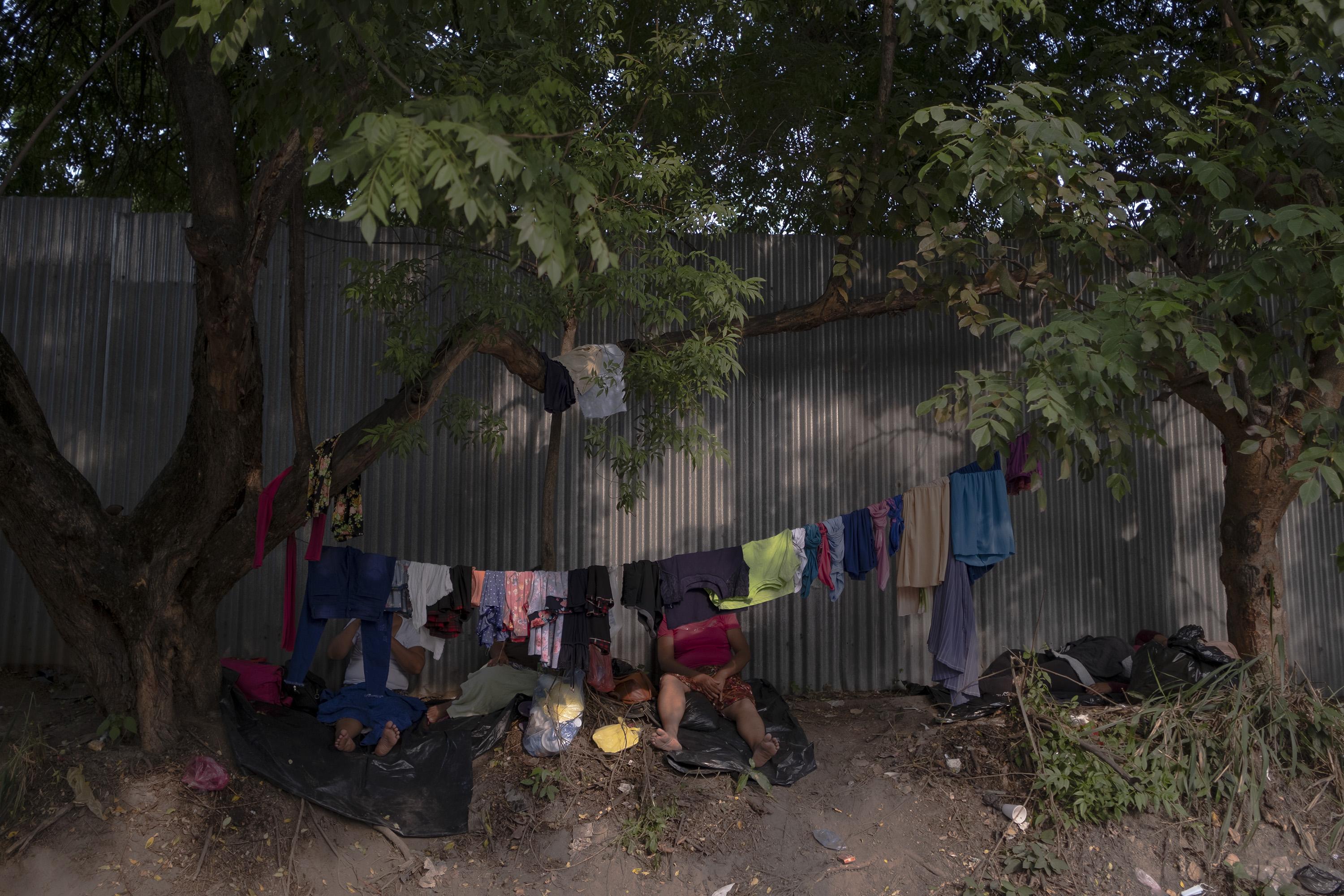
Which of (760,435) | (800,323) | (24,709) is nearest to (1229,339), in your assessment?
(800,323)

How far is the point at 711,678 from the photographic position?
630 cm

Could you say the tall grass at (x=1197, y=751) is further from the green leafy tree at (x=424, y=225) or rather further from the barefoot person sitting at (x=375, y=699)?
the barefoot person sitting at (x=375, y=699)

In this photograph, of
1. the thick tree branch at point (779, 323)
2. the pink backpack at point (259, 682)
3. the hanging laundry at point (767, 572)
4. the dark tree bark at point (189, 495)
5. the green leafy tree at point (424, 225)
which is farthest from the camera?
the hanging laundry at point (767, 572)

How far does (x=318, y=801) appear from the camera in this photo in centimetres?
538

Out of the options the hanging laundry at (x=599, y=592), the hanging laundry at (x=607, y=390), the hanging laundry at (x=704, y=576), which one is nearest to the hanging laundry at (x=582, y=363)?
the hanging laundry at (x=607, y=390)

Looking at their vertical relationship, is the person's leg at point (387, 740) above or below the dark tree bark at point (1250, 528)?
below

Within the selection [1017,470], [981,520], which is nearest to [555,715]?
[981,520]

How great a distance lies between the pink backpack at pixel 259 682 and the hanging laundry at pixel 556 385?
2.43 m

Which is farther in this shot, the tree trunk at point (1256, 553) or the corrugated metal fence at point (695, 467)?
the corrugated metal fence at point (695, 467)

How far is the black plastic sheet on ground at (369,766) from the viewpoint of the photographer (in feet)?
17.9

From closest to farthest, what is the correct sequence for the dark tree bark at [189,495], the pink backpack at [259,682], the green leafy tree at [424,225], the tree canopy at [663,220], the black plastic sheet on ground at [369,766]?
the green leafy tree at [424,225] → the tree canopy at [663,220] → the dark tree bark at [189,495] → the black plastic sheet on ground at [369,766] → the pink backpack at [259,682]

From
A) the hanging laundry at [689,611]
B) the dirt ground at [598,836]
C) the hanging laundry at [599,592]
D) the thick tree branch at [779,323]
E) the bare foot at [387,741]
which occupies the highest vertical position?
the thick tree branch at [779,323]

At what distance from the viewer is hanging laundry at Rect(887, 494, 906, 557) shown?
252 inches

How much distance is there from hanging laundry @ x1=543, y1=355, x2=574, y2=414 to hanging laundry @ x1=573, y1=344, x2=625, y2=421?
3.1 inches
